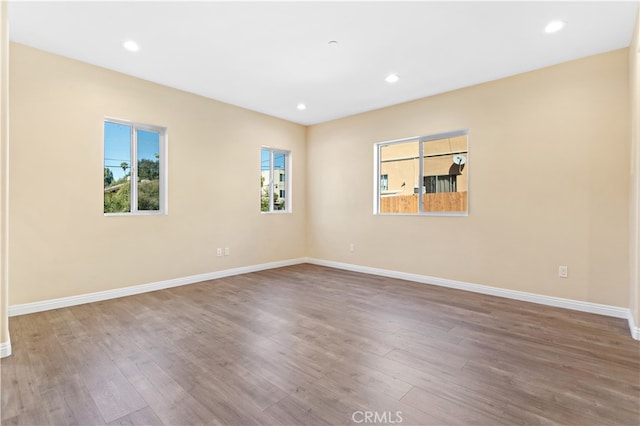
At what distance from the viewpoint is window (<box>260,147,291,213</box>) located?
224 inches

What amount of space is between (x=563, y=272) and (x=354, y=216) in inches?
120

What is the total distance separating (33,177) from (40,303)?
1.34 metres

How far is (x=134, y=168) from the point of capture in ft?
13.3

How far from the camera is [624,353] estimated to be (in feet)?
7.62

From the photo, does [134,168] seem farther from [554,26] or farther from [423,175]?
[554,26]

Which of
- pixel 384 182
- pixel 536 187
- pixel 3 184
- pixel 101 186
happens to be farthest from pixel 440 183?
pixel 3 184

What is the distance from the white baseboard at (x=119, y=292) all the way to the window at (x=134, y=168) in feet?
3.27

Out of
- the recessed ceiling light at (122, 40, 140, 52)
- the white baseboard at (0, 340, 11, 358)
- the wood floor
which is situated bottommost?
the wood floor

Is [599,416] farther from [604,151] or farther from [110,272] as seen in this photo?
[110,272]

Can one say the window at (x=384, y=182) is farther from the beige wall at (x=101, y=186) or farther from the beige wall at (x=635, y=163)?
the beige wall at (x=635, y=163)

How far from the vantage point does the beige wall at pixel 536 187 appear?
3191mm

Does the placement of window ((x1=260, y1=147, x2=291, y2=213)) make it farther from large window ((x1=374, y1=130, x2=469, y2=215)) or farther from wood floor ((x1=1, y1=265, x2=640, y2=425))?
wood floor ((x1=1, y1=265, x2=640, y2=425))

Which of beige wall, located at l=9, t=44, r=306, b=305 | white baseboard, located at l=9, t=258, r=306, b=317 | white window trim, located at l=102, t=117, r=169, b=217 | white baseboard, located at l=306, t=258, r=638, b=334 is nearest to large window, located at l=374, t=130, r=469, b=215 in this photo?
white baseboard, located at l=306, t=258, r=638, b=334

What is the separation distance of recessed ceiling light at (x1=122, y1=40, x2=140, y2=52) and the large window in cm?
363
